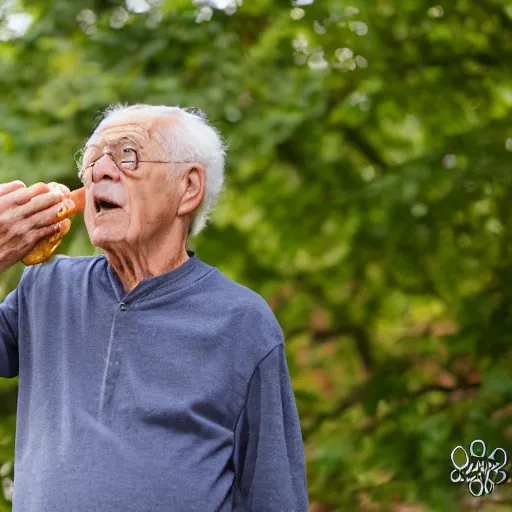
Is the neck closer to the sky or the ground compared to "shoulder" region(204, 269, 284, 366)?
closer to the sky

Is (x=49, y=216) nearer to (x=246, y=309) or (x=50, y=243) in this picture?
(x=50, y=243)

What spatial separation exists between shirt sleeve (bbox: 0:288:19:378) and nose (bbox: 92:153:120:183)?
1.07ft

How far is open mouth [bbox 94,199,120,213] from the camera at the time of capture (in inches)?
66.7

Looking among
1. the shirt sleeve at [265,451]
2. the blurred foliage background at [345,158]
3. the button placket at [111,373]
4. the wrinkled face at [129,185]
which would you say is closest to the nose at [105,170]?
the wrinkled face at [129,185]

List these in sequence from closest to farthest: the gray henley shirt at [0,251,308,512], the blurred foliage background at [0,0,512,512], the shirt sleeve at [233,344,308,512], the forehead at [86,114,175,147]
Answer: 1. the gray henley shirt at [0,251,308,512]
2. the shirt sleeve at [233,344,308,512]
3. the forehead at [86,114,175,147]
4. the blurred foliage background at [0,0,512,512]

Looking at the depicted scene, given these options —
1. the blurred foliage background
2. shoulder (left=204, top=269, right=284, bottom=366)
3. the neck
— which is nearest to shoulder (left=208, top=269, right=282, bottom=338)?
shoulder (left=204, top=269, right=284, bottom=366)

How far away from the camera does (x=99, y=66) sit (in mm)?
3105

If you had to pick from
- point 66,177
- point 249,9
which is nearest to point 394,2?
point 249,9

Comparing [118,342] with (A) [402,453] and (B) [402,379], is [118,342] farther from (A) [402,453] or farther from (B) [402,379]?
(B) [402,379]

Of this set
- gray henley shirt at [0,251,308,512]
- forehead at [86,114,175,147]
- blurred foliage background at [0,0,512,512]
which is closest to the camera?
gray henley shirt at [0,251,308,512]

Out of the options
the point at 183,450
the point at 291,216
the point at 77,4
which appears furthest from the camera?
the point at 291,216

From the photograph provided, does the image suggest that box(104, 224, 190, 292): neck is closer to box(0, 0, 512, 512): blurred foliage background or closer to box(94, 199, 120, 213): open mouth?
box(94, 199, 120, 213): open mouth

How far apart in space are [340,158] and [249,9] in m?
0.84

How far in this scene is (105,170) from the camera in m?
1.70
